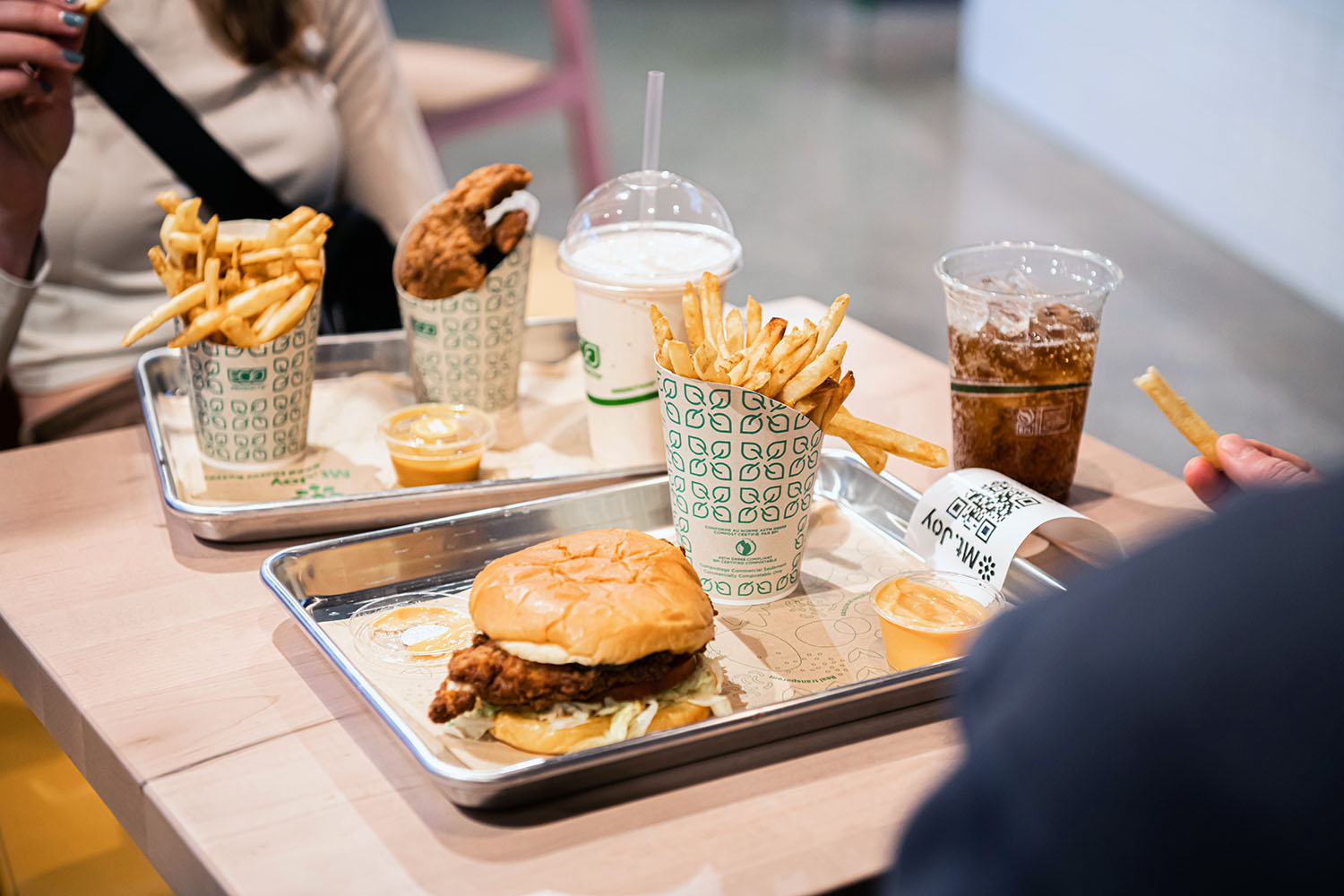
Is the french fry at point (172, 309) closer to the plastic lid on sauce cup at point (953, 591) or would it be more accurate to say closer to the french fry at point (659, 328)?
the french fry at point (659, 328)

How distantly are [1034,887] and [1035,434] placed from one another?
1.04 metres

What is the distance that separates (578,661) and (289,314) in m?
0.70

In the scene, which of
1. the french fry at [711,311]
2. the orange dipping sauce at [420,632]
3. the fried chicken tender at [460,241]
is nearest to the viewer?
the orange dipping sauce at [420,632]

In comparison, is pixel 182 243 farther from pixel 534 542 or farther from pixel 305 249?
pixel 534 542

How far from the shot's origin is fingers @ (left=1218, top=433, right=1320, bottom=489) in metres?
1.14

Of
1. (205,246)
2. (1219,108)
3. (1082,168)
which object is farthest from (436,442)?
(1082,168)

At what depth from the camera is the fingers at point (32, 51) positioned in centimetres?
149

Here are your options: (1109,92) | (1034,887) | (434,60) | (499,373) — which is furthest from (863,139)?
(1034,887)

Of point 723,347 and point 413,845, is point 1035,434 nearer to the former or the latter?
point 723,347

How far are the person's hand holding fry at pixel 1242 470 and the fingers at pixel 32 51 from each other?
1423 mm

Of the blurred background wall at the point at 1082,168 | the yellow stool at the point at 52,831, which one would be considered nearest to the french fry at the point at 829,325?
the yellow stool at the point at 52,831

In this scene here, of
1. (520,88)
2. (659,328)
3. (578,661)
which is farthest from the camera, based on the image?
(520,88)

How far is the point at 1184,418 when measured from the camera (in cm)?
124

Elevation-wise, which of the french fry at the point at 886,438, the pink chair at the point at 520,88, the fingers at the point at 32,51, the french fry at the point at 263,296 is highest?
Result: the fingers at the point at 32,51
